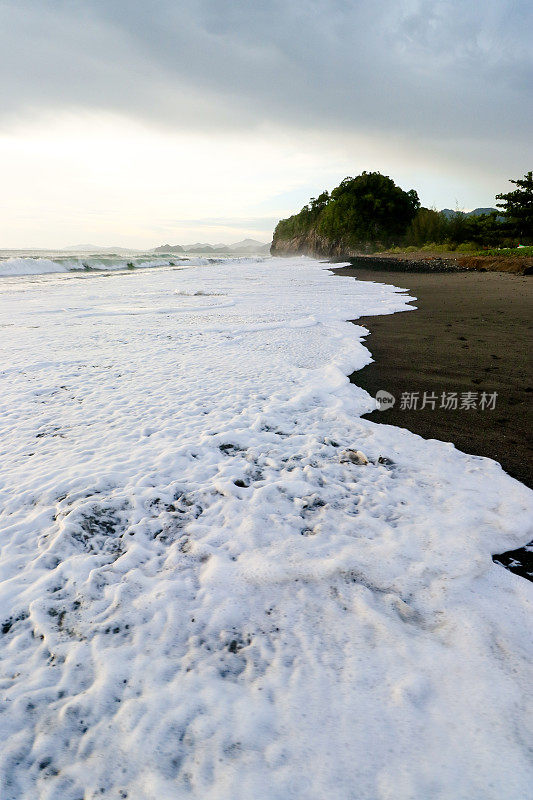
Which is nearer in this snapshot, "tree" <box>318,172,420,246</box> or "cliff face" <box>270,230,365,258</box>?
"tree" <box>318,172,420,246</box>

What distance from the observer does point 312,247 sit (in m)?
87.2

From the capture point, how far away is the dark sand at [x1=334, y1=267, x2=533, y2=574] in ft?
11.5

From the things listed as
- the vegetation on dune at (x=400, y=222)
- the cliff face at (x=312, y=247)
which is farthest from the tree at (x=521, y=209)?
the cliff face at (x=312, y=247)

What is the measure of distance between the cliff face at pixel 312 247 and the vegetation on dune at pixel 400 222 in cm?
48

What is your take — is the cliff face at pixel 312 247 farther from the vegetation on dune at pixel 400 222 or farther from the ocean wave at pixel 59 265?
the ocean wave at pixel 59 265

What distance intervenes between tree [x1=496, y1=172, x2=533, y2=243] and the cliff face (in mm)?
23860

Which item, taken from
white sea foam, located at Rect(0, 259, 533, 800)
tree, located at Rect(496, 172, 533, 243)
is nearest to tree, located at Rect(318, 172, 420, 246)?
tree, located at Rect(496, 172, 533, 243)

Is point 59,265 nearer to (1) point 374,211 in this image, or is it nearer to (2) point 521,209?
(2) point 521,209

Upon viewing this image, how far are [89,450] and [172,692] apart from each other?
220 centimetres

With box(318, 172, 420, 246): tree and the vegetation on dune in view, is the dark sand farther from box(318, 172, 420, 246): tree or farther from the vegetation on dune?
box(318, 172, 420, 246): tree

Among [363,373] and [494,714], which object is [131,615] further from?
[363,373]

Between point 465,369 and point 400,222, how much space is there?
66340 millimetres

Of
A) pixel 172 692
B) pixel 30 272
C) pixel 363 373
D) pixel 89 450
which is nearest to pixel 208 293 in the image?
pixel 363 373

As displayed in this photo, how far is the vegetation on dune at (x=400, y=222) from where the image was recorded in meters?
30.0
